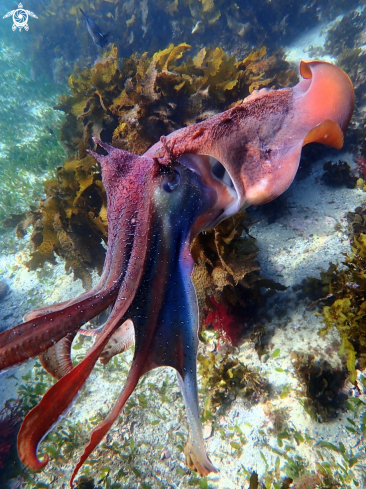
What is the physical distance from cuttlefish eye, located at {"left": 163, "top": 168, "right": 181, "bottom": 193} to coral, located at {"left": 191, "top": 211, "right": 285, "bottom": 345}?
1.33 meters

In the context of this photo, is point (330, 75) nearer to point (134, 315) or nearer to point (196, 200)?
point (196, 200)

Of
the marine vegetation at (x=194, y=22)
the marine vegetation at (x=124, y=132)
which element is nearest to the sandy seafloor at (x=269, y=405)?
the marine vegetation at (x=124, y=132)

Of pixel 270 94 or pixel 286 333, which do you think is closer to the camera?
pixel 270 94

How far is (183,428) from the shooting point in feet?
10.2

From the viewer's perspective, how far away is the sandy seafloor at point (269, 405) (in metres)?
2.47

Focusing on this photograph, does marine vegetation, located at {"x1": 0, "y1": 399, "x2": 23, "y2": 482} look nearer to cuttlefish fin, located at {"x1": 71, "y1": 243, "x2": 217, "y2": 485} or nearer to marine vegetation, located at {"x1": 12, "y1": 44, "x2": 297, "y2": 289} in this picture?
marine vegetation, located at {"x1": 12, "y1": 44, "x2": 297, "y2": 289}

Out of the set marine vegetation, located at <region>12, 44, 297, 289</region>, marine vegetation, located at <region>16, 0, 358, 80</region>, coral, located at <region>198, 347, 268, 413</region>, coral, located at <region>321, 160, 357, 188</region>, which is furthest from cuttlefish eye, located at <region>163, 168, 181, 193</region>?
marine vegetation, located at <region>16, 0, 358, 80</region>

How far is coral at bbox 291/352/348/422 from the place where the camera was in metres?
2.45

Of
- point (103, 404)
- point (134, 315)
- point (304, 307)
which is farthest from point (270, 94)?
point (103, 404)

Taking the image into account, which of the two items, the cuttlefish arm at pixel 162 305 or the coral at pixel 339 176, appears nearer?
the cuttlefish arm at pixel 162 305

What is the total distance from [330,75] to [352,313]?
7.01 feet

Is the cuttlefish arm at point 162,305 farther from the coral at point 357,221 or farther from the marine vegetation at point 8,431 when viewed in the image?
the marine vegetation at point 8,431

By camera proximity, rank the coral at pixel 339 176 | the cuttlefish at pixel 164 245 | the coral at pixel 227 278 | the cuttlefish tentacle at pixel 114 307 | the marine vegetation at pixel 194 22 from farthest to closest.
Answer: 1. the marine vegetation at pixel 194 22
2. the coral at pixel 339 176
3. the coral at pixel 227 278
4. the cuttlefish at pixel 164 245
5. the cuttlefish tentacle at pixel 114 307

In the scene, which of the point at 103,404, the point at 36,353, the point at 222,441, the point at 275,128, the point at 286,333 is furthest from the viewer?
the point at 103,404
